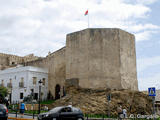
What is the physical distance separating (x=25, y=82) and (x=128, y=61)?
14244mm

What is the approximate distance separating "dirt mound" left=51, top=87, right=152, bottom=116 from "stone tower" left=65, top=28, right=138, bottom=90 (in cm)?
89

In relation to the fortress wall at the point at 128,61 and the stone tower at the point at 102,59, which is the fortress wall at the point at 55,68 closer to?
the stone tower at the point at 102,59

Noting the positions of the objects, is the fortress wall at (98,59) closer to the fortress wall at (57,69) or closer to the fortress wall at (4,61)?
the fortress wall at (57,69)

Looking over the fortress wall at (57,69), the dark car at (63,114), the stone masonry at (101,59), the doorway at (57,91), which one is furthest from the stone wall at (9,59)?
the dark car at (63,114)

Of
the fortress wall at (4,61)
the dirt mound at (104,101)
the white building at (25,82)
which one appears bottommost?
the dirt mound at (104,101)

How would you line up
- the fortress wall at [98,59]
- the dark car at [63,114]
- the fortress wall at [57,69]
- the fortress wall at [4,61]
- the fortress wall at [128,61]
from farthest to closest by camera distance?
the fortress wall at [4,61] < the fortress wall at [57,69] < the fortress wall at [128,61] < the fortress wall at [98,59] < the dark car at [63,114]

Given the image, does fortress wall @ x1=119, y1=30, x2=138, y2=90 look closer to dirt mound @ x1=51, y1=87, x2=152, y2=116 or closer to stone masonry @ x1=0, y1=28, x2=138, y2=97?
stone masonry @ x1=0, y1=28, x2=138, y2=97

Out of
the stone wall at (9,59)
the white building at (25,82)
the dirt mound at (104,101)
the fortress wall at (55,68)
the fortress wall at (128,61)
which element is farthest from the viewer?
the stone wall at (9,59)

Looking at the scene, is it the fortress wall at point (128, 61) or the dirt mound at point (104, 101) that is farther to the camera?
the fortress wall at point (128, 61)

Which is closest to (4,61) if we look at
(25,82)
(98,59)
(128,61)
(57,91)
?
(25,82)

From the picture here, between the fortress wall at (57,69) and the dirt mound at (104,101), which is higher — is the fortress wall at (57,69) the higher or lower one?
the higher one

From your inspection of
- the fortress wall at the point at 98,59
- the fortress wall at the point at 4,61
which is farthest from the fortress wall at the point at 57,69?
the fortress wall at the point at 4,61

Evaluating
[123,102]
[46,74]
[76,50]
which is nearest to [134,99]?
[123,102]

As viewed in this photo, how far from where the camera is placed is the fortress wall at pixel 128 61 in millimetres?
24844
